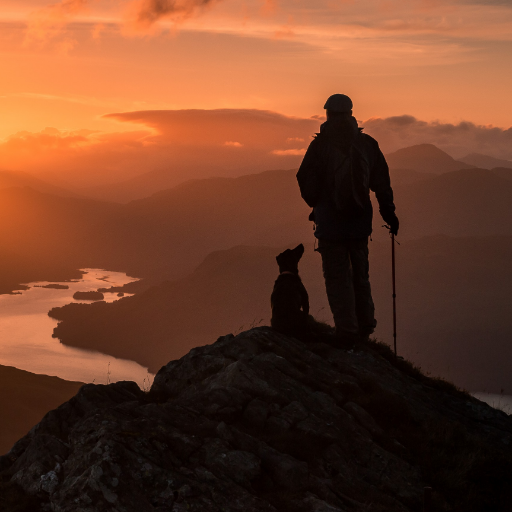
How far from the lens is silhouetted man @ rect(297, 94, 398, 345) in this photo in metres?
9.45

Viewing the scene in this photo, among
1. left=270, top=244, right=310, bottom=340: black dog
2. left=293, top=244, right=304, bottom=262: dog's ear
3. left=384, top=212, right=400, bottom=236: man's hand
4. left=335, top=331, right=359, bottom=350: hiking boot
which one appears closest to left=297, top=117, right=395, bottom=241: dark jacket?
left=384, top=212, right=400, bottom=236: man's hand

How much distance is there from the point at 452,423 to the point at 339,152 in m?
4.55

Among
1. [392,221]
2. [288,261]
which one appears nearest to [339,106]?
[392,221]

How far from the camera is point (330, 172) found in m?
9.56

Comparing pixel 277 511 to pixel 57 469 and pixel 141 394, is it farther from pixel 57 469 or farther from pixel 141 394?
pixel 141 394

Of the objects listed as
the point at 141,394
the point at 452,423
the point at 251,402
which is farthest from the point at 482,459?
the point at 141,394

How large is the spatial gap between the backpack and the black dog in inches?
51.4

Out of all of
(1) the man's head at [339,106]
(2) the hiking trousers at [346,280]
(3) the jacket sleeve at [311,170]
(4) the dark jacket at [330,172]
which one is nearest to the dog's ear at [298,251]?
(2) the hiking trousers at [346,280]

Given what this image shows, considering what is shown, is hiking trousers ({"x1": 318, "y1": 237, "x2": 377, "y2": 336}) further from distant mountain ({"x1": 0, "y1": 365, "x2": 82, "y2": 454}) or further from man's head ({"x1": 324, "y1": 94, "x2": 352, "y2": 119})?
distant mountain ({"x1": 0, "y1": 365, "x2": 82, "y2": 454})

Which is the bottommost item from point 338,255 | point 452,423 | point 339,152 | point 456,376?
point 456,376

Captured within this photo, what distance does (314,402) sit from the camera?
770 cm

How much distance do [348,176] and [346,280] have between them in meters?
1.81

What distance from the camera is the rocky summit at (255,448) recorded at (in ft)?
18.2

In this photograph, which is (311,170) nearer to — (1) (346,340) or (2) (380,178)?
(2) (380,178)
